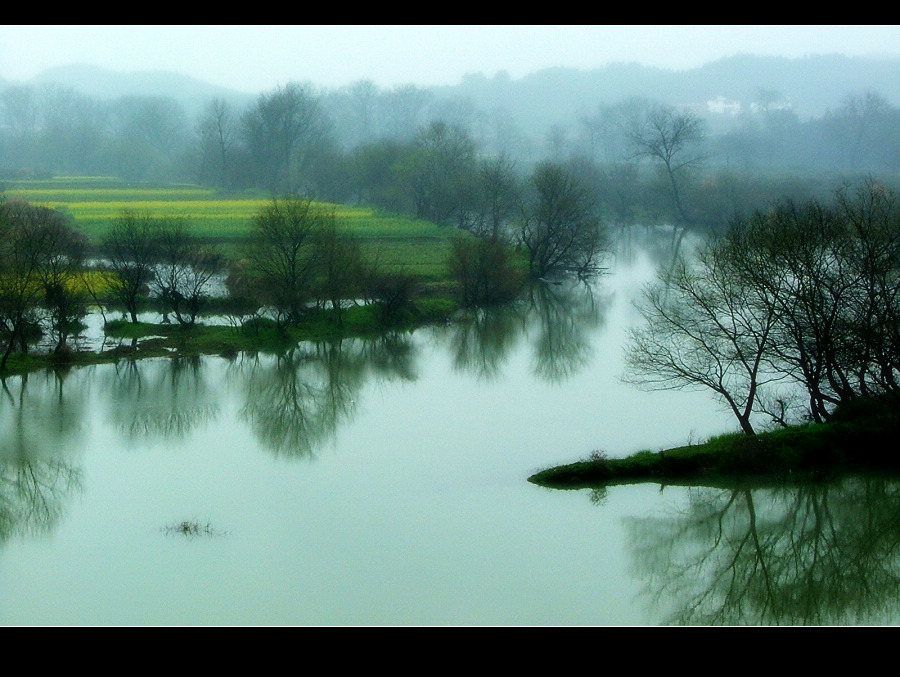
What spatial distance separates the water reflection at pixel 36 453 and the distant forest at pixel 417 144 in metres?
22.7

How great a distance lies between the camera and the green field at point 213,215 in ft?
109

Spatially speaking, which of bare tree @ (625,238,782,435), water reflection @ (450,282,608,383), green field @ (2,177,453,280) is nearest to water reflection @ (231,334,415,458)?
water reflection @ (450,282,608,383)

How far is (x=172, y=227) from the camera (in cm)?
2720

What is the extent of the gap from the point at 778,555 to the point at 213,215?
32.0 m

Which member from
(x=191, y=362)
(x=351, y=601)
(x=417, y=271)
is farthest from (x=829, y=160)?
(x=351, y=601)

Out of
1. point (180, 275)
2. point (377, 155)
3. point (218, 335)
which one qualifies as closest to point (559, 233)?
point (180, 275)

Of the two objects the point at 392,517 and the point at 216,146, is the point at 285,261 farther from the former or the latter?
the point at 216,146

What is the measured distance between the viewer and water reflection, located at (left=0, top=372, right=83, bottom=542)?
1223 centimetres

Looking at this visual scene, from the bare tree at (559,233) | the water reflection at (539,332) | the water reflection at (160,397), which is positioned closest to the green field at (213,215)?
the bare tree at (559,233)

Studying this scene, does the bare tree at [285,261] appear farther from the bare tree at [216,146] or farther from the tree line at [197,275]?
the bare tree at [216,146]

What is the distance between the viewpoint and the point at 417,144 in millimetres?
49031

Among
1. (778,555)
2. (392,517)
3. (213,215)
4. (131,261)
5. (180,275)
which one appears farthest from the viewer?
(213,215)
